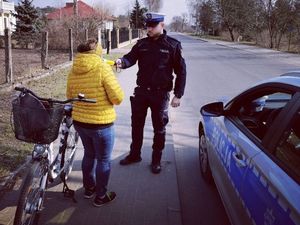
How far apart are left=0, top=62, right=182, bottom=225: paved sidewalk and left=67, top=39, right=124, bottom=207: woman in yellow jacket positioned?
0.33 m

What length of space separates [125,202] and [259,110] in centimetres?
166

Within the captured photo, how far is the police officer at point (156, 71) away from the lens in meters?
4.43

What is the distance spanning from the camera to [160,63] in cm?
445

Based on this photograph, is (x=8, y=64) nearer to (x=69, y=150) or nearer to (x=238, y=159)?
(x=69, y=150)

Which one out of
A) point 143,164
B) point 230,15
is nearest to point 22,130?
point 143,164

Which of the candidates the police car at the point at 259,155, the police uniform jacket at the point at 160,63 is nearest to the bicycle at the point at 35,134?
the police car at the point at 259,155

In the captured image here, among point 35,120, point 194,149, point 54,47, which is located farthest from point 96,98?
point 54,47

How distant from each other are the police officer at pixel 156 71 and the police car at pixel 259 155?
80cm

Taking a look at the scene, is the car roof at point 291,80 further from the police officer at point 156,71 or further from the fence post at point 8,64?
the fence post at point 8,64

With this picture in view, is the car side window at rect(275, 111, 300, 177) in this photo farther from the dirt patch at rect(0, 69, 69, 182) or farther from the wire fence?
the wire fence

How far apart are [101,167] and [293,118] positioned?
6.24 ft

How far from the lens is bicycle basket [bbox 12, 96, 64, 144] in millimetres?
2889

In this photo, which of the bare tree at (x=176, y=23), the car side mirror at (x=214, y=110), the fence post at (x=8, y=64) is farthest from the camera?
the bare tree at (x=176, y=23)

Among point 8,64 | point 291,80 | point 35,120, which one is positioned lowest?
point 8,64
